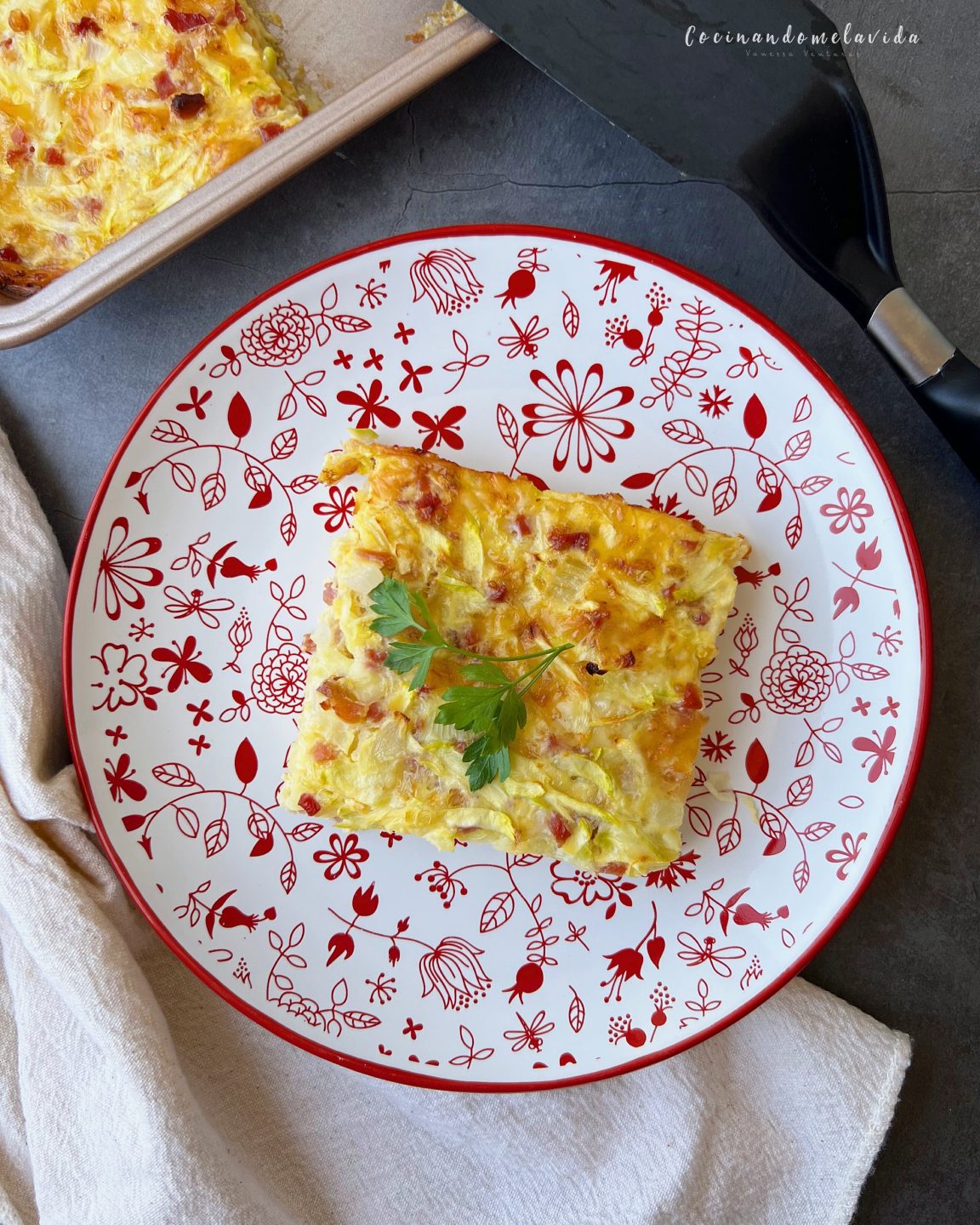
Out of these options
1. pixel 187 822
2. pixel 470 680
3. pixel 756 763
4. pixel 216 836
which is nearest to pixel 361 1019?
pixel 216 836

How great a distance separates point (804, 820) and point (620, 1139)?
1.42 metres

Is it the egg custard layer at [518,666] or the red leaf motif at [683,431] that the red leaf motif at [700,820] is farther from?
the red leaf motif at [683,431]

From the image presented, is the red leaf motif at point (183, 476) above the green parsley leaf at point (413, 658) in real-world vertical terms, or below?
above

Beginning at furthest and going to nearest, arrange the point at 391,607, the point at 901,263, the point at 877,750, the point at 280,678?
the point at 901,263
the point at 280,678
the point at 877,750
the point at 391,607

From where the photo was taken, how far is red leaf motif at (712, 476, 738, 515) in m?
3.30

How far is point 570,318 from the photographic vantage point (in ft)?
11.0

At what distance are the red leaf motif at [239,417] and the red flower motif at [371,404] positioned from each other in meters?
0.34

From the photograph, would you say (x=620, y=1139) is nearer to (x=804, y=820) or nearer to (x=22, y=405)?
(x=804, y=820)

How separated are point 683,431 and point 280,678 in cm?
172

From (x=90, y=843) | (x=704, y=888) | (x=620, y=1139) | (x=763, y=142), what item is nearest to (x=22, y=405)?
→ (x=90, y=843)

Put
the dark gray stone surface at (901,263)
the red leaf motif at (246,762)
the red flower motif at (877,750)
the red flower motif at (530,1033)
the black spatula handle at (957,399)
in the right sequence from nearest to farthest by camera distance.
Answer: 1. the black spatula handle at (957,399)
2. the red flower motif at (877,750)
3. the red flower motif at (530,1033)
4. the red leaf motif at (246,762)
5. the dark gray stone surface at (901,263)

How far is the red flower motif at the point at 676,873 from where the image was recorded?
3.28 metres

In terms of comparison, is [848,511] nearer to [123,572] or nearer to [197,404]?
[197,404]

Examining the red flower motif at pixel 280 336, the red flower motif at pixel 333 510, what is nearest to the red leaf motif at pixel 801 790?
the red flower motif at pixel 333 510
